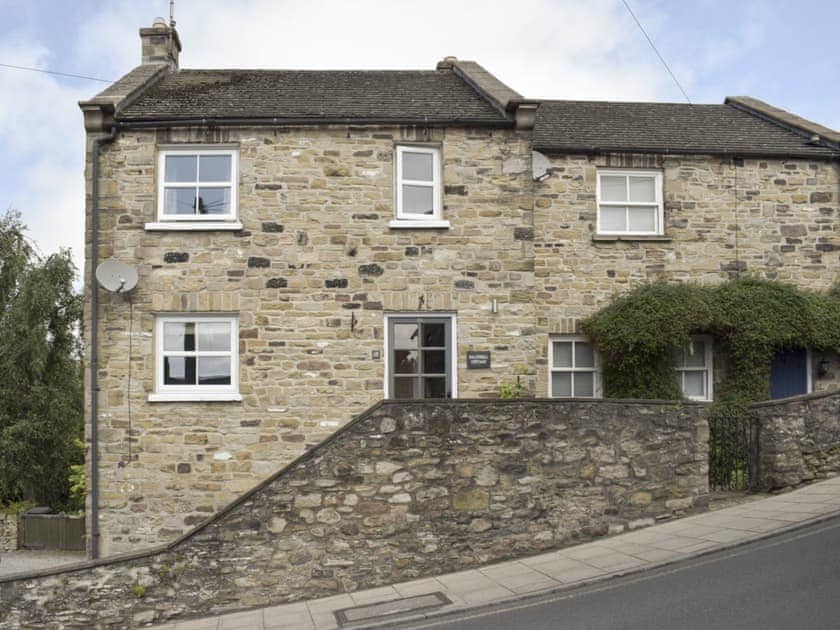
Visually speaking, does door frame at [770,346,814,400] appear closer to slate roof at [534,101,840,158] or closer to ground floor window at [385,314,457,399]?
slate roof at [534,101,840,158]

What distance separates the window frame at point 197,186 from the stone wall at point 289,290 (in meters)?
0.14

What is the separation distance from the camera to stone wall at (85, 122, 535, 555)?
12289mm

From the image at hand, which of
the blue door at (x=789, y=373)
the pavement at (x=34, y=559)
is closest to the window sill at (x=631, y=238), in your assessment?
the blue door at (x=789, y=373)

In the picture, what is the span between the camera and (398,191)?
42.9 ft

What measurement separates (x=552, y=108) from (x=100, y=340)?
10.5 m

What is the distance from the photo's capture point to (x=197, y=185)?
12906 millimetres

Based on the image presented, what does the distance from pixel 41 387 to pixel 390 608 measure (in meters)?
13.7

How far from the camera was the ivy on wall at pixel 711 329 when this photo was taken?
1384cm

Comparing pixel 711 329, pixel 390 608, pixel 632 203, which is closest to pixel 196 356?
pixel 390 608

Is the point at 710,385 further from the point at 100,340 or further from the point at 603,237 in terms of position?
the point at 100,340

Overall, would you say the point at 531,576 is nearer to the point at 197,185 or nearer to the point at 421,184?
the point at 421,184

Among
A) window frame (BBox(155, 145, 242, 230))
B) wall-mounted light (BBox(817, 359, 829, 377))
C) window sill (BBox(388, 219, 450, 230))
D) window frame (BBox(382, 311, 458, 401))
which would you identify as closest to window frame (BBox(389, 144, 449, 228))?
window sill (BBox(388, 219, 450, 230))

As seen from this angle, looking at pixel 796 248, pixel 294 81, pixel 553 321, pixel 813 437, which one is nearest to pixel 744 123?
pixel 796 248

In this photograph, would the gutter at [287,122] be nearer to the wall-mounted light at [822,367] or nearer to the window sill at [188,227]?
the window sill at [188,227]
